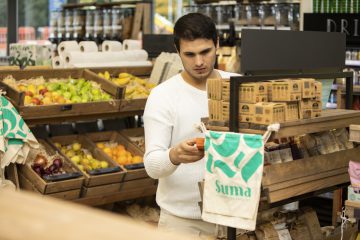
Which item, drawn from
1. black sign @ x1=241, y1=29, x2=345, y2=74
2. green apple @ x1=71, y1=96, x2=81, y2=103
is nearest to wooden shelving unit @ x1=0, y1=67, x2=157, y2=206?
green apple @ x1=71, y1=96, x2=81, y2=103

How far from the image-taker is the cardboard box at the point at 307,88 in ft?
8.65

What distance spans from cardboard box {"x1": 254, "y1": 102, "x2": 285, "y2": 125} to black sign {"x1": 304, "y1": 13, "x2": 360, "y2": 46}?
4.85 metres

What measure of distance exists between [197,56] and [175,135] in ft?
1.16

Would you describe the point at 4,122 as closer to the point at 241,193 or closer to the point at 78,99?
the point at 78,99

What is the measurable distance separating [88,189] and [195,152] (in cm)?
227

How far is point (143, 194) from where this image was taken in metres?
5.01

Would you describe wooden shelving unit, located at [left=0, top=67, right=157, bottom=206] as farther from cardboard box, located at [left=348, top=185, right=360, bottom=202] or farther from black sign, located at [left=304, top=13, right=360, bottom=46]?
black sign, located at [left=304, top=13, right=360, bottom=46]

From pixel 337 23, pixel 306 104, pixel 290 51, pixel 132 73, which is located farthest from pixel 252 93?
pixel 337 23

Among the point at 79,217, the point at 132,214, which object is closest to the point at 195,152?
the point at 79,217

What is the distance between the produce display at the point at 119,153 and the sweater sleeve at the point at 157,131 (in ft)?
7.51

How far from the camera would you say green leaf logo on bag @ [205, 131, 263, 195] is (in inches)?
94.3

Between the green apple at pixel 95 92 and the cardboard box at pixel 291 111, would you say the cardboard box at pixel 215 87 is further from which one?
the green apple at pixel 95 92

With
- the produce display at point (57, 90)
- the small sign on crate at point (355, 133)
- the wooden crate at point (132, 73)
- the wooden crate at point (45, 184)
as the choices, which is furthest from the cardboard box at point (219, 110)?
the wooden crate at point (132, 73)

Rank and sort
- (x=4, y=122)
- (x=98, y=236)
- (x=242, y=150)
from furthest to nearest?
1. (x=4, y=122)
2. (x=242, y=150)
3. (x=98, y=236)
